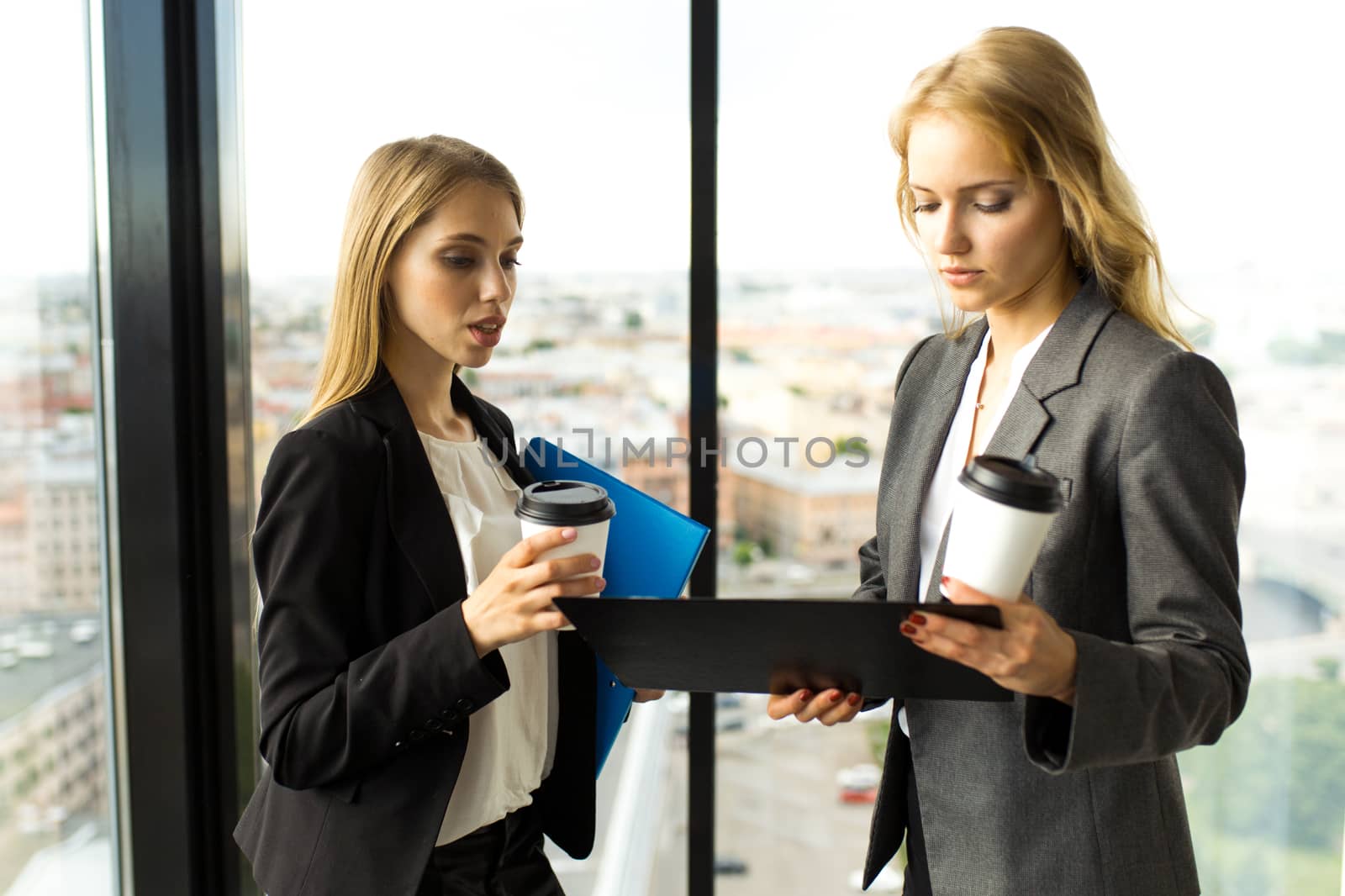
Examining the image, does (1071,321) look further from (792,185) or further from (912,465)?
(792,185)

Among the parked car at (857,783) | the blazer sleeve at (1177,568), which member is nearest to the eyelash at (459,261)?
the blazer sleeve at (1177,568)

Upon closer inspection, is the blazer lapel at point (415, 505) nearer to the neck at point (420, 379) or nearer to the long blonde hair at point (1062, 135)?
the neck at point (420, 379)

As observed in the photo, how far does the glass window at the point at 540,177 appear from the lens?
1945 mm

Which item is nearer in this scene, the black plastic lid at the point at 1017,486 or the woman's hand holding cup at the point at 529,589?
the black plastic lid at the point at 1017,486

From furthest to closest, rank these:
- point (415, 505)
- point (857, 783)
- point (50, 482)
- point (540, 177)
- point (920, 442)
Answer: point (857, 783) → point (540, 177) → point (50, 482) → point (920, 442) → point (415, 505)

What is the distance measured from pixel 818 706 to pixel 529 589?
1.32 feet

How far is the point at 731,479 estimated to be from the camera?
1.98 meters

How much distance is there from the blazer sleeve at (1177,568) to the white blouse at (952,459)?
0.19m

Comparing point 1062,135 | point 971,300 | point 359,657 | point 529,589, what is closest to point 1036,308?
point 971,300

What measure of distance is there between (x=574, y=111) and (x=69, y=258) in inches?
39.4

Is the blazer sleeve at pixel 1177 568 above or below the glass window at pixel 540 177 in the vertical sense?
below

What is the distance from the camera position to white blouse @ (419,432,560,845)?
128 cm

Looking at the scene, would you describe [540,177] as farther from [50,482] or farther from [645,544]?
[50,482]

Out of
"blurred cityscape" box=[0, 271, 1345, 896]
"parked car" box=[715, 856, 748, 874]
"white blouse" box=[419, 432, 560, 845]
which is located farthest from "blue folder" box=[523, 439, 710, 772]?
"parked car" box=[715, 856, 748, 874]
